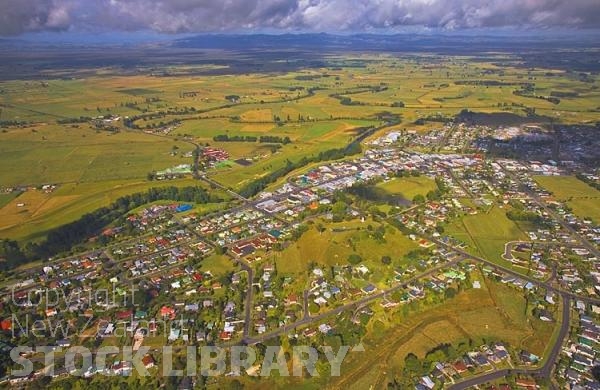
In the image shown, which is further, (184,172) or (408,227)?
(184,172)

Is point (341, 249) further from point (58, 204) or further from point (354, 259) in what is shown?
point (58, 204)

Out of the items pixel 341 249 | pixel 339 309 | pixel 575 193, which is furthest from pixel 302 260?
pixel 575 193

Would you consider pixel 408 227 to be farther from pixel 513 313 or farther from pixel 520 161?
pixel 520 161

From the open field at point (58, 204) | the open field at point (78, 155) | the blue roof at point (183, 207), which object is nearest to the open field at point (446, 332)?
the blue roof at point (183, 207)

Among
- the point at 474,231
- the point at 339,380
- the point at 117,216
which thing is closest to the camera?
the point at 339,380

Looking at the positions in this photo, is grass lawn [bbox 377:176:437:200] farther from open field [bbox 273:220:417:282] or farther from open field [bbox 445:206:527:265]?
open field [bbox 273:220:417:282]

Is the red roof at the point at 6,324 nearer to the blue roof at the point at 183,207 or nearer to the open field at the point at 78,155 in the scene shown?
the blue roof at the point at 183,207

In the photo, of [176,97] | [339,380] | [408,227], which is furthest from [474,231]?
[176,97]
